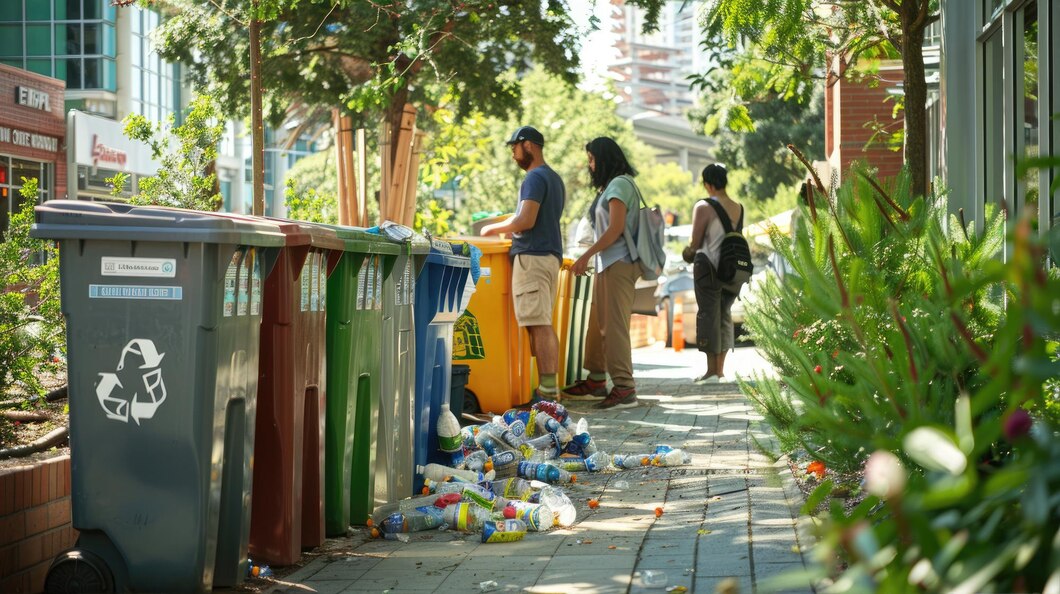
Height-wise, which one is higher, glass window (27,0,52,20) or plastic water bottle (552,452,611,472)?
glass window (27,0,52,20)

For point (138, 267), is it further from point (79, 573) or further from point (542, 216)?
point (542, 216)

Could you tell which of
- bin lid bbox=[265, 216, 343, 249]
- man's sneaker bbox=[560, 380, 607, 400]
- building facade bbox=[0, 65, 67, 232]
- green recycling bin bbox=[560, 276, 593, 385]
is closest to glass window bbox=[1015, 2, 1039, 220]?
bin lid bbox=[265, 216, 343, 249]

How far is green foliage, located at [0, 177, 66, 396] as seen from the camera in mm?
5543

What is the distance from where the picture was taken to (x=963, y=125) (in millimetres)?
9047

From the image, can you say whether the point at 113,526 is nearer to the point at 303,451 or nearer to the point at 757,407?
the point at 303,451

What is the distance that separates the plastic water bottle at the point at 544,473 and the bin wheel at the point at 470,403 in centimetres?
267

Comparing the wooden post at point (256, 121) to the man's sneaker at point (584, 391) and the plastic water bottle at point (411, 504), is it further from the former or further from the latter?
the man's sneaker at point (584, 391)

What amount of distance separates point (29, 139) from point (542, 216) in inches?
1004

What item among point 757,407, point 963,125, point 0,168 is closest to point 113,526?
point 757,407

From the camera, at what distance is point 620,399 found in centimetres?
1078

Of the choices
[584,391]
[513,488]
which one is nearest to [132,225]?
[513,488]

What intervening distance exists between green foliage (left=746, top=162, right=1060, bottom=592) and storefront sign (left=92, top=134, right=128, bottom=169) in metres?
33.3

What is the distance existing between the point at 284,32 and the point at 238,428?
1006 centimetres

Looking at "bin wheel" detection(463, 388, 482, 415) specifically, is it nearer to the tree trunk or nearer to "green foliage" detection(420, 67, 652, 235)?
the tree trunk
